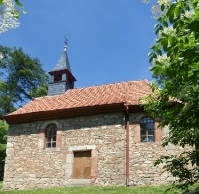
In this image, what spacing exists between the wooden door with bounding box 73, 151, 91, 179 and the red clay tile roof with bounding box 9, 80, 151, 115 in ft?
7.89

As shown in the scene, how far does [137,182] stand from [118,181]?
0.83 m

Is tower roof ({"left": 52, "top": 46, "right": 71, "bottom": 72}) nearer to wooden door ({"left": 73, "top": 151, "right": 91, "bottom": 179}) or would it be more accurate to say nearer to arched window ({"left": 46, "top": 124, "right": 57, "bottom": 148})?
arched window ({"left": 46, "top": 124, "right": 57, "bottom": 148})

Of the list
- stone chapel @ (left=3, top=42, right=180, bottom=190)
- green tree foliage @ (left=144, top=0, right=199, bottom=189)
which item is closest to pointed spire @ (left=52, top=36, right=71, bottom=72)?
stone chapel @ (left=3, top=42, right=180, bottom=190)

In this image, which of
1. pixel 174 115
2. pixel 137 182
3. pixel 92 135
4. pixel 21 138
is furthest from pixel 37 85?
pixel 174 115

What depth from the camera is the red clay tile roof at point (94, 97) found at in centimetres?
1393

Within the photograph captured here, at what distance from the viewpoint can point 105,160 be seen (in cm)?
1267

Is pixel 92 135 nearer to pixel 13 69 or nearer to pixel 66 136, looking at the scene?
pixel 66 136

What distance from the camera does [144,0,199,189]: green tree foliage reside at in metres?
2.53

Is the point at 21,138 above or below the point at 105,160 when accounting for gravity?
above

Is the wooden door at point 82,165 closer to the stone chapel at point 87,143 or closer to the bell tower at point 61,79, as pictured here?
the stone chapel at point 87,143

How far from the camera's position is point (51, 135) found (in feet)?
47.1

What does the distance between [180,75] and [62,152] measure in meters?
11.1

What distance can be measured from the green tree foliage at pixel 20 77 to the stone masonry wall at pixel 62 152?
17.8 m

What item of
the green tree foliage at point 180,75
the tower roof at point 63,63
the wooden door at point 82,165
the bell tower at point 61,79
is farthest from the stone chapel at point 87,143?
the green tree foliage at point 180,75
